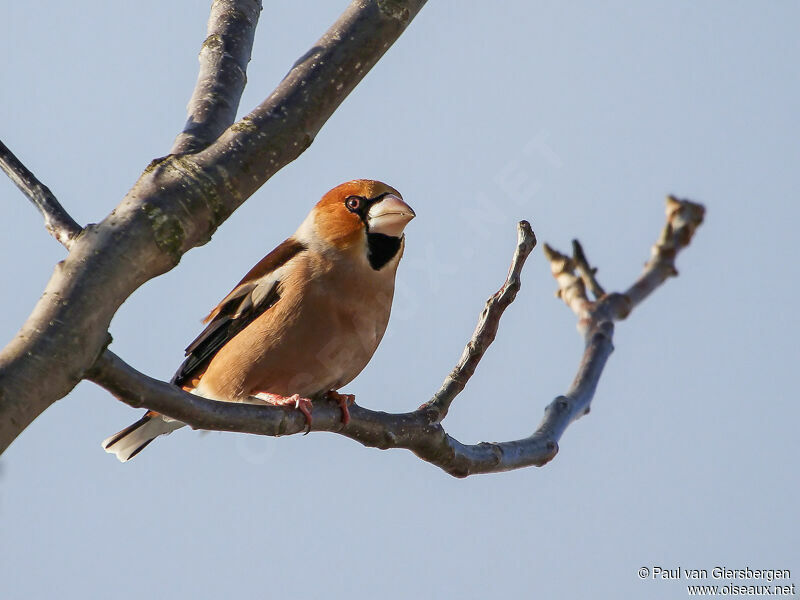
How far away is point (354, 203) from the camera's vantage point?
5.14 meters

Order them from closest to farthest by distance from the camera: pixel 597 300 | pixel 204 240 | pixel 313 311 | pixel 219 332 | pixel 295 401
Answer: pixel 204 240
pixel 295 401
pixel 313 311
pixel 597 300
pixel 219 332

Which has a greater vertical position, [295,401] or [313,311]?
[313,311]

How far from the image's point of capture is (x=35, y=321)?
7.15ft

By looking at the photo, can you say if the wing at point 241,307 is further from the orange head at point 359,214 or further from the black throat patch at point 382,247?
the black throat patch at point 382,247

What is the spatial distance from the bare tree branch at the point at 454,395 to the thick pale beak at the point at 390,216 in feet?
2.94

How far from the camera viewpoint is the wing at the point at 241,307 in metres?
4.85

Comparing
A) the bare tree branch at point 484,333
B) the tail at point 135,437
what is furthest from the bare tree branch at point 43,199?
the tail at point 135,437

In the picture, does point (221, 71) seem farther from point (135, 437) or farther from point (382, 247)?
point (135, 437)

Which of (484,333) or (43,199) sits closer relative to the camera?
(43,199)

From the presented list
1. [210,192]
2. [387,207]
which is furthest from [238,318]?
[210,192]

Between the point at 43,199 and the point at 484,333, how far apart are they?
Answer: 1.76 metres

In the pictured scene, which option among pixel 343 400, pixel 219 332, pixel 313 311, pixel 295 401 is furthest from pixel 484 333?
pixel 219 332

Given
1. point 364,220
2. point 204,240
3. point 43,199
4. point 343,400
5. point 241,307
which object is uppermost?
point 364,220

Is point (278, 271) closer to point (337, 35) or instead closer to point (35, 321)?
point (337, 35)
